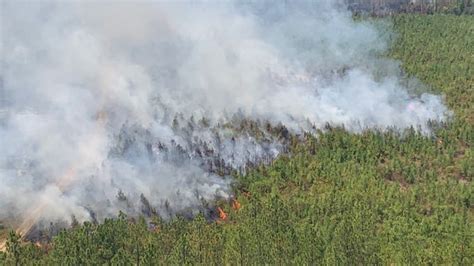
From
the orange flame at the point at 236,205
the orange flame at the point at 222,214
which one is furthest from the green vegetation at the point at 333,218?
the orange flame at the point at 222,214

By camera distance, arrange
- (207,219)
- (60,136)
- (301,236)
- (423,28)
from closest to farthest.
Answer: (301,236) → (207,219) → (60,136) → (423,28)

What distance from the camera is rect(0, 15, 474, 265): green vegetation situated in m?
84.4

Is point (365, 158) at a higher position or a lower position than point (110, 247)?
higher

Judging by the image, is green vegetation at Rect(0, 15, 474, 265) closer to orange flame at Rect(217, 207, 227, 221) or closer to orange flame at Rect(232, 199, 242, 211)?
orange flame at Rect(232, 199, 242, 211)

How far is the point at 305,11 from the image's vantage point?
174500 millimetres

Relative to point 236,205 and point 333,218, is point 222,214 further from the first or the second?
point 333,218

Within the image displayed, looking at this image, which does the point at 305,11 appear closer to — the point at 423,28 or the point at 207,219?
the point at 423,28

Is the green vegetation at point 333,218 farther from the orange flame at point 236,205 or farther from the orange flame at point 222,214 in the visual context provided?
the orange flame at point 222,214

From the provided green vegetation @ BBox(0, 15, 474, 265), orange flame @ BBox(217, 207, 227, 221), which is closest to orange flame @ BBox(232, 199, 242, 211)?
green vegetation @ BBox(0, 15, 474, 265)

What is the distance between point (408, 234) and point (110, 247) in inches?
1469

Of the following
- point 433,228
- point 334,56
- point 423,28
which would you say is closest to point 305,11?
point 334,56

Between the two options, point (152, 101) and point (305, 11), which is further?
point (305, 11)

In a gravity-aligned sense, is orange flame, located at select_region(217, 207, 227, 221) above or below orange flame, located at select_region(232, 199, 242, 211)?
below

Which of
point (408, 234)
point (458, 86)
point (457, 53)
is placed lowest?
point (408, 234)
